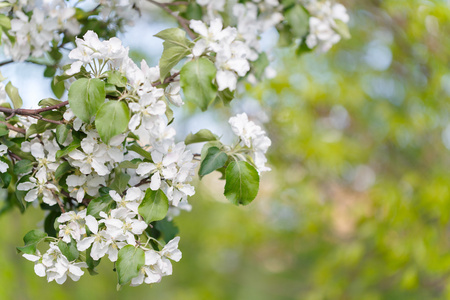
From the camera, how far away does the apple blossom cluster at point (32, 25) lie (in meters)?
0.84

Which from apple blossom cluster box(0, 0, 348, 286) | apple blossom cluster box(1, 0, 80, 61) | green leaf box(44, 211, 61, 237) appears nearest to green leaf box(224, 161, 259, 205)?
apple blossom cluster box(0, 0, 348, 286)

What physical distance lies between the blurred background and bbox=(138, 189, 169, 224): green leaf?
761mm

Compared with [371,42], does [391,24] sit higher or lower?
higher

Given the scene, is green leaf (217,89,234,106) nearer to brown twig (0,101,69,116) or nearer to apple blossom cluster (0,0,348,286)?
apple blossom cluster (0,0,348,286)

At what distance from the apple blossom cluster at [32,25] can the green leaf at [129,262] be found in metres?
0.47

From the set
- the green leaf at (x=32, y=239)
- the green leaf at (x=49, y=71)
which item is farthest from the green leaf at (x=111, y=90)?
the green leaf at (x=49, y=71)

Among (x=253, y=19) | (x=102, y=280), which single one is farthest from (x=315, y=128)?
(x=102, y=280)

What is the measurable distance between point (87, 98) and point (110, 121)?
44 mm

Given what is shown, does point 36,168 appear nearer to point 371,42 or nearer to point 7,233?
point 7,233

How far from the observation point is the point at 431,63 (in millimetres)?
1928

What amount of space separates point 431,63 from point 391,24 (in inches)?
10.8

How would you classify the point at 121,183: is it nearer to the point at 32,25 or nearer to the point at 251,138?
the point at 251,138

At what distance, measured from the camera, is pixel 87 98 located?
0.58m

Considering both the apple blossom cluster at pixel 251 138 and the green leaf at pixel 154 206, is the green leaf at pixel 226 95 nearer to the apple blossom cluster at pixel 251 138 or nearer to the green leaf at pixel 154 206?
the apple blossom cluster at pixel 251 138
